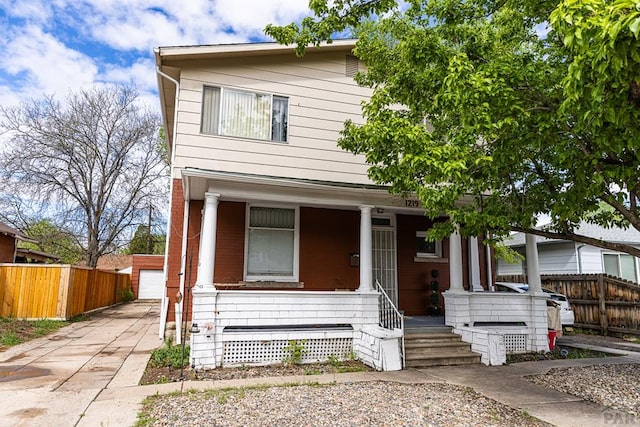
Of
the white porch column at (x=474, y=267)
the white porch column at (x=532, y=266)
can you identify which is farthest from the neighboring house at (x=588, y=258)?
the white porch column at (x=474, y=267)

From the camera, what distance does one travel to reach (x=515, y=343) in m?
8.77

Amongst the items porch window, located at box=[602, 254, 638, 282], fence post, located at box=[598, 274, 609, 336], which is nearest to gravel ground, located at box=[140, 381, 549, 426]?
fence post, located at box=[598, 274, 609, 336]

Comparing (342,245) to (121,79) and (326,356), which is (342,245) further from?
(121,79)

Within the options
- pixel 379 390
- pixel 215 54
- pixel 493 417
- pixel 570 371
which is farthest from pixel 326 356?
pixel 215 54

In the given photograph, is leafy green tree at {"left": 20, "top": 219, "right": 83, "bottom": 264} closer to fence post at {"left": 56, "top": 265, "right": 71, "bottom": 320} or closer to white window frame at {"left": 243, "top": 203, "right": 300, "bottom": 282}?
fence post at {"left": 56, "top": 265, "right": 71, "bottom": 320}

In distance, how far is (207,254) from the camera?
7.25 m

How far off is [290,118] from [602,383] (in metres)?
7.93

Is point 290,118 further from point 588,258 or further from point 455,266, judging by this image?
point 588,258

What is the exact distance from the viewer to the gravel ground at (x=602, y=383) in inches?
216

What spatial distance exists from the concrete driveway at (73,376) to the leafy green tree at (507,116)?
4809 millimetres

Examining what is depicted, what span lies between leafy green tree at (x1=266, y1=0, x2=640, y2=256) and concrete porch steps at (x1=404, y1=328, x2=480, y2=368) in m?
2.43

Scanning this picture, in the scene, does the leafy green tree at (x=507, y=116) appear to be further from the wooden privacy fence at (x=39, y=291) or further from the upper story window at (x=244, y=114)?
the wooden privacy fence at (x=39, y=291)

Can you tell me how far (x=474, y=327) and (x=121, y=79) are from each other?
21536mm

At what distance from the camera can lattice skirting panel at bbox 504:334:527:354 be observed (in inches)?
341
